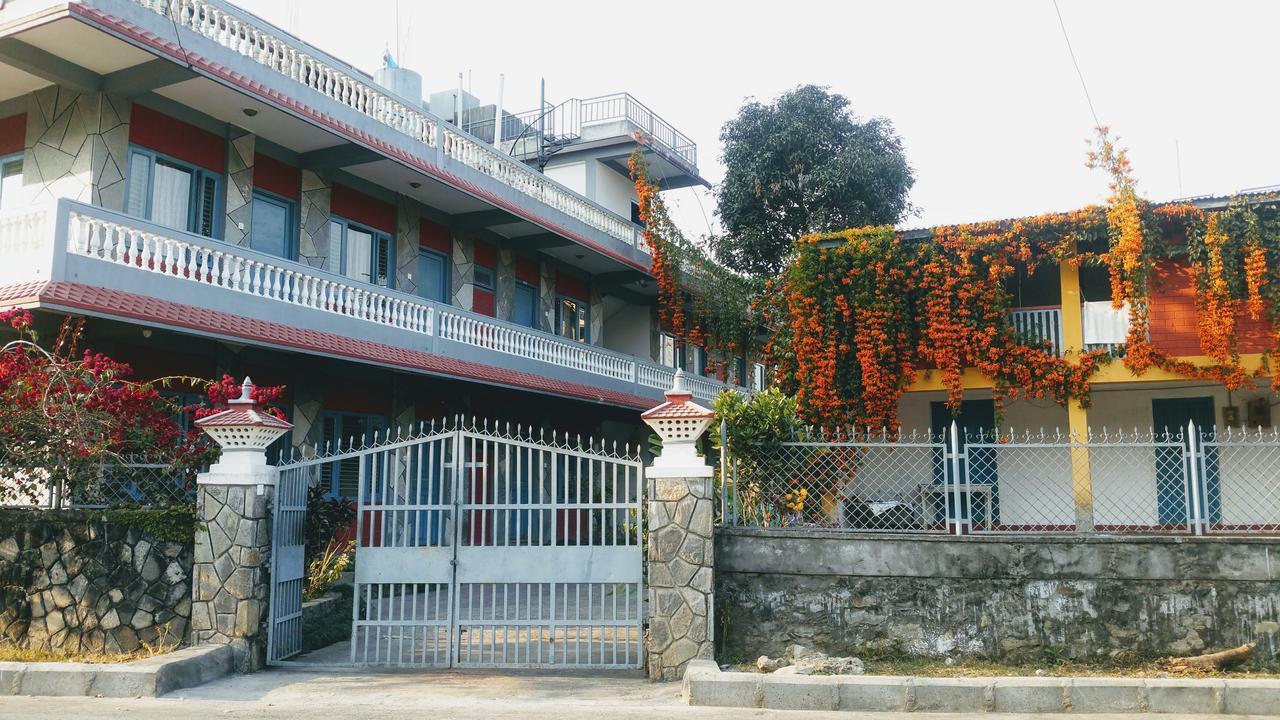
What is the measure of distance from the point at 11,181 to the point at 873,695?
1293 cm

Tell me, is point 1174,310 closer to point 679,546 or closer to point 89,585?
point 679,546

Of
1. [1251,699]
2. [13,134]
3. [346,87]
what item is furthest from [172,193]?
[1251,699]

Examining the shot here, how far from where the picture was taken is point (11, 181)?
13406mm

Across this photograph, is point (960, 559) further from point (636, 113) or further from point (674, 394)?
point (636, 113)

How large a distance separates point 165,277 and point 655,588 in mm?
7192

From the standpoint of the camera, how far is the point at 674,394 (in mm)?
8648

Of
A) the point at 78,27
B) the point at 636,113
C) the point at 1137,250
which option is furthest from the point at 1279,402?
the point at 78,27

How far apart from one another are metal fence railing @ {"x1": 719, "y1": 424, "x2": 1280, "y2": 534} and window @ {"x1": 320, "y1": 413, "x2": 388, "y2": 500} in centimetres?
723

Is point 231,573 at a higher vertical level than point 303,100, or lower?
lower

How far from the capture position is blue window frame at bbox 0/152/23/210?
1326cm

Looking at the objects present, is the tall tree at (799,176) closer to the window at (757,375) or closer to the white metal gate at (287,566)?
the window at (757,375)

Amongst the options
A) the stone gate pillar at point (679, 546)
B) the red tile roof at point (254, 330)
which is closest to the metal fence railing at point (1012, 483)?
the stone gate pillar at point (679, 546)

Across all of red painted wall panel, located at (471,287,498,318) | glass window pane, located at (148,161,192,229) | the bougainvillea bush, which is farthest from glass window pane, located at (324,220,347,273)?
the bougainvillea bush

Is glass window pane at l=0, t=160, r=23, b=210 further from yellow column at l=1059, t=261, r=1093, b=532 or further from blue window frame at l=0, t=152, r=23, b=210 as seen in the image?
yellow column at l=1059, t=261, r=1093, b=532
